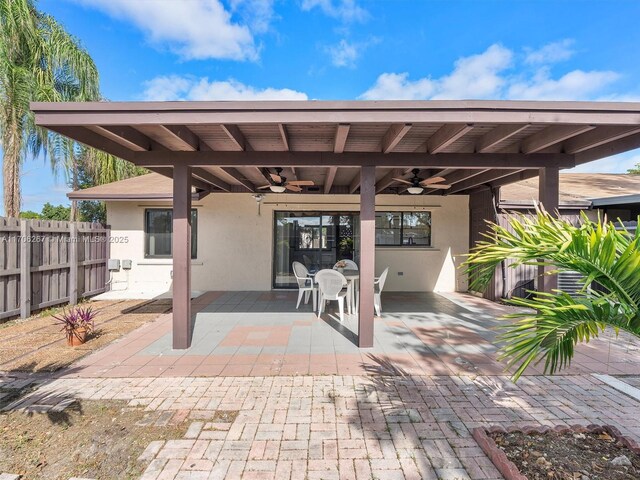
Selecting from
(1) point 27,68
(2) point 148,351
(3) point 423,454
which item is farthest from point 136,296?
(1) point 27,68

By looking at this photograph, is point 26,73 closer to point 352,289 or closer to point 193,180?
point 193,180

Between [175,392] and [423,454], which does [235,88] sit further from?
[423,454]

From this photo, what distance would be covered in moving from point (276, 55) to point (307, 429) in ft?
39.1

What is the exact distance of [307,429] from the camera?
2.54m

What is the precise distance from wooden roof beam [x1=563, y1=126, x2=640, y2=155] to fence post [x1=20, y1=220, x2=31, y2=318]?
29.0 feet

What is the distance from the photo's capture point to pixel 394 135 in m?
3.61

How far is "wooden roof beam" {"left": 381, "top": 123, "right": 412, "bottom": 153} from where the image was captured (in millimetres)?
3359

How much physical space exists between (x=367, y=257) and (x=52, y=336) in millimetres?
4878

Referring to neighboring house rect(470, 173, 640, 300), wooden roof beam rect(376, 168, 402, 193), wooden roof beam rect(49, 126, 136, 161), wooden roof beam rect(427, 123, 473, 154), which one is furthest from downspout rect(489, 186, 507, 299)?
wooden roof beam rect(49, 126, 136, 161)

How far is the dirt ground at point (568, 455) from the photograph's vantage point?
196cm

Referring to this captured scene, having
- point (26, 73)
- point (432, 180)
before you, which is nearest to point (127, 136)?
point (432, 180)

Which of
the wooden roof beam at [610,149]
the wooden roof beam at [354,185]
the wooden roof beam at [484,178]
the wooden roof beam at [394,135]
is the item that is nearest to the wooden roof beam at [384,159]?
the wooden roof beam at [610,149]

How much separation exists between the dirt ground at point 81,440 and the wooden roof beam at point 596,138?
202 inches

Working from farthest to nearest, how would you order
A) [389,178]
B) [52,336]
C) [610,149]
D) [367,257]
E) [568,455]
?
[389,178] → [52,336] → [367,257] → [610,149] → [568,455]
